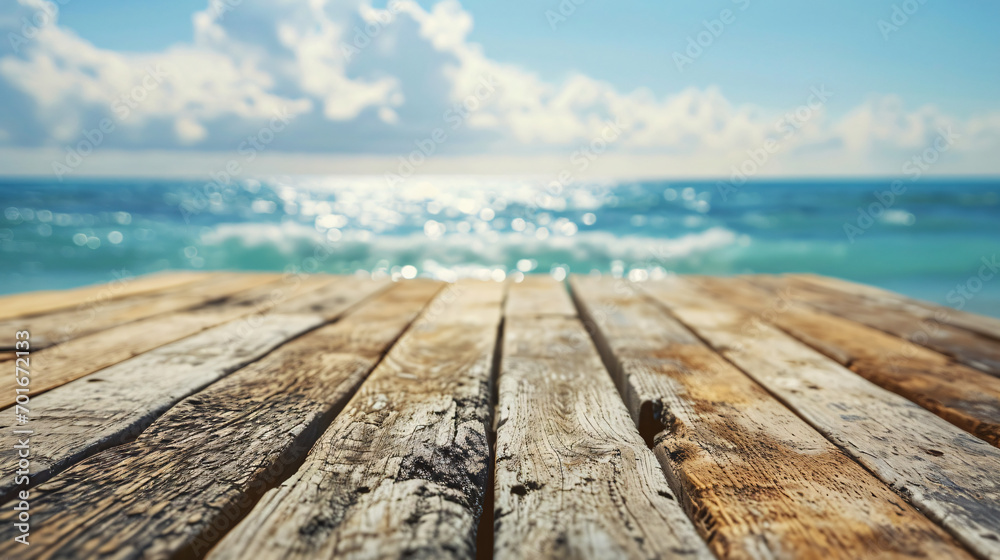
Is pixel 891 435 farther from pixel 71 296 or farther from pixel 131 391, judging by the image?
pixel 71 296

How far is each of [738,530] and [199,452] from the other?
866 millimetres

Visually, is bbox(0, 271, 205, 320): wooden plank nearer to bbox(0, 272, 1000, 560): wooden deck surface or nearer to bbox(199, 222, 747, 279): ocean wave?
bbox(0, 272, 1000, 560): wooden deck surface

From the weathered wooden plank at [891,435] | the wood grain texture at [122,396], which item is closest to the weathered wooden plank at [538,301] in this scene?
the weathered wooden plank at [891,435]

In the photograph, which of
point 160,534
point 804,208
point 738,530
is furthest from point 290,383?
point 804,208

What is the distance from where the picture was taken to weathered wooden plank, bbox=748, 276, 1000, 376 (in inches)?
59.6

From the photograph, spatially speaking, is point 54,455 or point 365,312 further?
point 365,312

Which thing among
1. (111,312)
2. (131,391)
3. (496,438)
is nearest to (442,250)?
(111,312)

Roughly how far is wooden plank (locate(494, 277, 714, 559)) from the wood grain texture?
0.71 m

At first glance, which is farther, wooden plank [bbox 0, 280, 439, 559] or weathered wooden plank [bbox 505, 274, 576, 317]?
weathered wooden plank [bbox 505, 274, 576, 317]

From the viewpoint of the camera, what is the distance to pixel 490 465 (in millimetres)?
912

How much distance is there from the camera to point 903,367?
1.38 metres

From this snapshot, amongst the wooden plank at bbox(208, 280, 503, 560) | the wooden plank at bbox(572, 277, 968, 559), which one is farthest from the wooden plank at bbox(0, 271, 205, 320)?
the wooden plank at bbox(572, 277, 968, 559)

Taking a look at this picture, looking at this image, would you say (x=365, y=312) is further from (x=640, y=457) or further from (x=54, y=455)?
(x=640, y=457)

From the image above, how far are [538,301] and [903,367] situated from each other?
127cm
